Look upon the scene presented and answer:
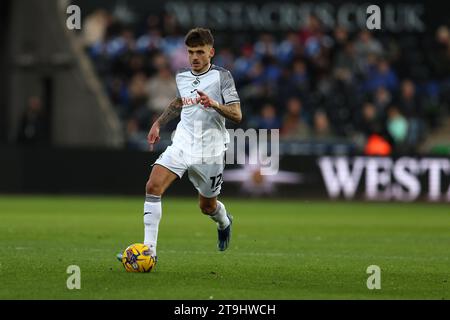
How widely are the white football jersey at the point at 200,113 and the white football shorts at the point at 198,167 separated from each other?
0.24 feet

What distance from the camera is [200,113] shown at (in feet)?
37.1

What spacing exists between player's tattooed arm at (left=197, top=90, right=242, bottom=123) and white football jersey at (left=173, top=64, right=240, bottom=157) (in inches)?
12.3

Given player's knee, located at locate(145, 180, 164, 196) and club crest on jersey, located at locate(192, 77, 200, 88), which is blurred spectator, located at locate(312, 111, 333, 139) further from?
player's knee, located at locate(145, 180, 164, 196)

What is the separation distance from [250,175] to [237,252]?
41.1 feet

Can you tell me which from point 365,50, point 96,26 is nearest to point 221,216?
point 365,50

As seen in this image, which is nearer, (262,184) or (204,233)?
(204,233)

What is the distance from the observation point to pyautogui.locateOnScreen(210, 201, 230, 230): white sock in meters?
12.2

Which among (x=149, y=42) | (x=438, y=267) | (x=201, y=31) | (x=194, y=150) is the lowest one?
(x=438, y=267)

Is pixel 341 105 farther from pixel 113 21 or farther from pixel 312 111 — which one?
pixel 113 21

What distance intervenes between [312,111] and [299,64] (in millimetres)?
1289

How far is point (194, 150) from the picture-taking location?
11.3 meters

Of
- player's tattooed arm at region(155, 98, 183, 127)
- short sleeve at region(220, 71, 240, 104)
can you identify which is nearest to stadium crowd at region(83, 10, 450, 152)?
player's tattooed arm at region(155, 98, 183, 127)

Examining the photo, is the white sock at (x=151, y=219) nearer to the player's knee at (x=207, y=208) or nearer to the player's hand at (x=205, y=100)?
the player's knee at (x=207, y=208)
